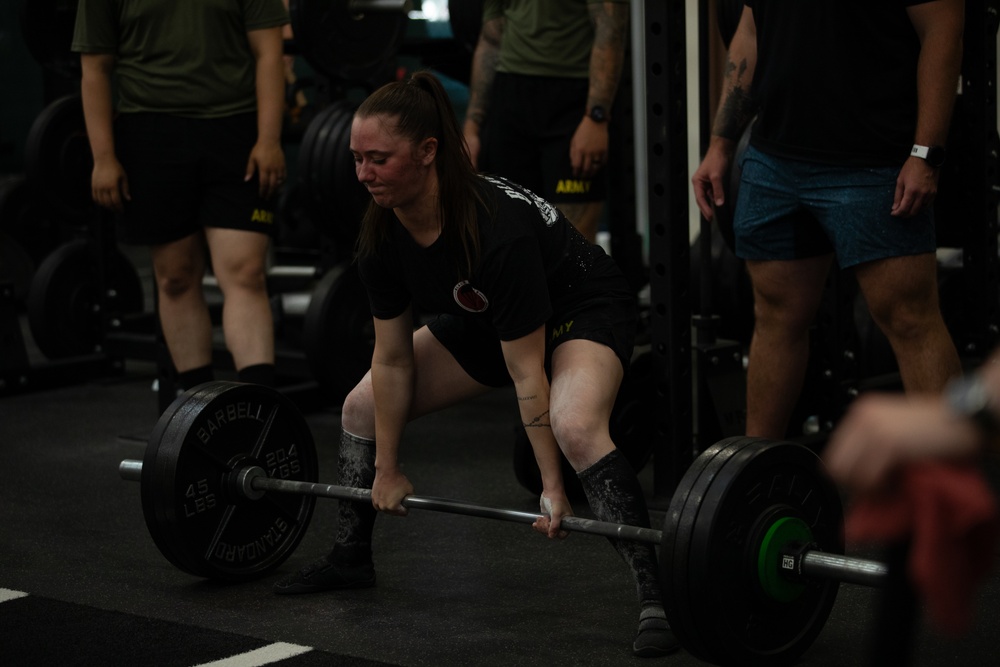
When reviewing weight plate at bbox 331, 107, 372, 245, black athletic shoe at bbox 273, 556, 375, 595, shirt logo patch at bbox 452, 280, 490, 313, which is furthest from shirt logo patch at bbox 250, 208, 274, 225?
shirt logo patch at bbox 452, 280, 490, 313

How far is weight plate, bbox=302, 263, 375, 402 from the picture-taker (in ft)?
11.1

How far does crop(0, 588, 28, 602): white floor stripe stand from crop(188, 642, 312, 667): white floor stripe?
50 cm

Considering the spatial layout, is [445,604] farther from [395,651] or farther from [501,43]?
[501,43]

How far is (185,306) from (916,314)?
169 centimetres

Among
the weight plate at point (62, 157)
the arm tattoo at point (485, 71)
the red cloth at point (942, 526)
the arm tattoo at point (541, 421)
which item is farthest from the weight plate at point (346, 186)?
the red cloth at point (942, 526)

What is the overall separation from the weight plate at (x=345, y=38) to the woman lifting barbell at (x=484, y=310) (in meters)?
1.51

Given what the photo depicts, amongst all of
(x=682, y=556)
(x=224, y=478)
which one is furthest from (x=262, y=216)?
(x=682, y=556)

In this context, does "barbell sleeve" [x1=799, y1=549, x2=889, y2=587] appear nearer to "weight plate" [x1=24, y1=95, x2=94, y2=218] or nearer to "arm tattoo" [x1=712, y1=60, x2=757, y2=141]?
"arm tattoo" [x1=712, y1=60, x2=757, y2=141]

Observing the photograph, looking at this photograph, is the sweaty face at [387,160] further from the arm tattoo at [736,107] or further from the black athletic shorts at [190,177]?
the black athletic shorts at [190,177]

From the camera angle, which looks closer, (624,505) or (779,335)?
(624,505)

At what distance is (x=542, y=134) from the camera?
3262mm

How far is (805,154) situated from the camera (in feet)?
7.18

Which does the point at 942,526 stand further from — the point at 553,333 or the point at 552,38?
the point at 552,38

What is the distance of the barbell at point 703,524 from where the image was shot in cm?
166
